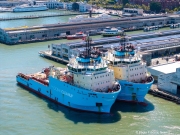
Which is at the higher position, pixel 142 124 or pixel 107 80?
pixel 107 80

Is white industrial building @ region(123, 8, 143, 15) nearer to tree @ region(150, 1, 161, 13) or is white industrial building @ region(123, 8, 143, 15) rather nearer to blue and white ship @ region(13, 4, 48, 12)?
tree @ region(150, 1, 161, 13)

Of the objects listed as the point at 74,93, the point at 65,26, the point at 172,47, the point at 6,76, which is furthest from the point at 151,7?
the point at 74,93

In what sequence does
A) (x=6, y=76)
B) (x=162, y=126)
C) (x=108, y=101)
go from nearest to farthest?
(x=162, y=126), (x=108, y=101), (x=6, y=76)

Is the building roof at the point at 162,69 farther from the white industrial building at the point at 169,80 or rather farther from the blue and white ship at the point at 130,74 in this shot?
the blue and white ship at the point at 130,74

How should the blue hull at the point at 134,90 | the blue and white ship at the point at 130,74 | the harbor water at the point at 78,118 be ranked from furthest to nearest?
the blue and white ship at the point at 130,74 → the blue hull at the point at 134,90 → the harbor water at the point at 78,118

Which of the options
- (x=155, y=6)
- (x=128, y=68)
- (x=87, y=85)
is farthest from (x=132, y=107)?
(x=155, y=6)

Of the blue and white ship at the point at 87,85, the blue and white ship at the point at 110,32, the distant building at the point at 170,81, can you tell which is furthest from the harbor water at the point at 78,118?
the blue and white ship at the point at 110,32

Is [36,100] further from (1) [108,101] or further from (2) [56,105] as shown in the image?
(1) [108,101]
